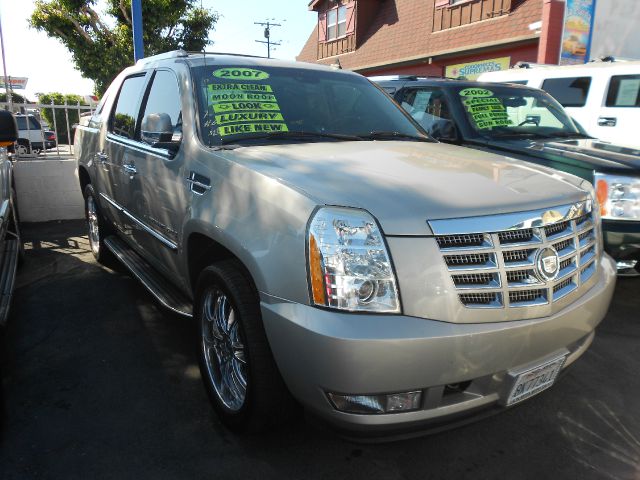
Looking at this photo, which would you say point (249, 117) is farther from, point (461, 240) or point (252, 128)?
point (461, 240)

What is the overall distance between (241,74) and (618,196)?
2947 millimetres

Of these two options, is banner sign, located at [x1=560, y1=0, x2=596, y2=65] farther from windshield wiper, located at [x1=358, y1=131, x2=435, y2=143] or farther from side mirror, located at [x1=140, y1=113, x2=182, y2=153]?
side mirror, located at [x1=140, y1=113, x2=182, y2=153]

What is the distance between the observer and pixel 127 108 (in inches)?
164

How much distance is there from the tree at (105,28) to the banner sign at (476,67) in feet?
33.2

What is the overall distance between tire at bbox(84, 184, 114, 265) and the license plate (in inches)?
158

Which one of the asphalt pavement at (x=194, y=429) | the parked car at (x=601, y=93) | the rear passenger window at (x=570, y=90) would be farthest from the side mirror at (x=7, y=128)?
the rear passenger window at (x=570, y=90)

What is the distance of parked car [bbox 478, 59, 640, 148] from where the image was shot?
305 inches

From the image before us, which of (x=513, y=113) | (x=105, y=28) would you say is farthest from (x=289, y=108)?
(x=105, y=28)

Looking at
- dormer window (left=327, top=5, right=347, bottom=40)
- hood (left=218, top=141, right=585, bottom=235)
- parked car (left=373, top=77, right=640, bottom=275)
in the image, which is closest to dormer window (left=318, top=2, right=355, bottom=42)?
dormer window (left=327, top=5, right=347, bottom=40)

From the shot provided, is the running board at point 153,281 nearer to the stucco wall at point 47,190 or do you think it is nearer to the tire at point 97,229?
the tire at point 97,229

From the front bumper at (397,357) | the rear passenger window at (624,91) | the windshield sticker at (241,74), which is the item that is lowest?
the front bumper at (397,357)

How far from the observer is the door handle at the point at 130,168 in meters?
3.65

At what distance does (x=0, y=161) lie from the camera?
4.40 meters

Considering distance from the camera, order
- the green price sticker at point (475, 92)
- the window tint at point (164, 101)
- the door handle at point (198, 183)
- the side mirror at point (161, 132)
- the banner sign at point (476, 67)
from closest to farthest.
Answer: the door handle at point (198, 183) → the side mirror at point (161, 132) → the window tint at point (164, 101) → the green price sticker at point (475, 92) → the banner sign at point (476, 67)
